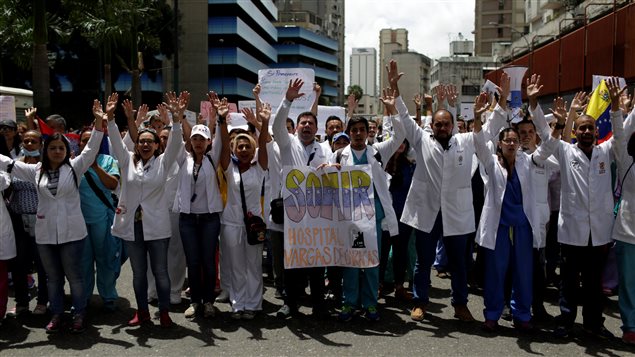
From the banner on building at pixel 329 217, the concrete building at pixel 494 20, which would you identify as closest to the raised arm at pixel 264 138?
the banner on building at pixel 329 217

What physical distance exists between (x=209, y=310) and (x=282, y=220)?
4.08ft

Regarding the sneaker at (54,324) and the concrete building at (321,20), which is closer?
the sneaker at (54,324)

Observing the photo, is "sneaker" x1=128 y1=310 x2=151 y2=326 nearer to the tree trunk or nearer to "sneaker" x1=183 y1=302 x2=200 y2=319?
"sneaker" x1=183 y1=302 x2=200 y2=319

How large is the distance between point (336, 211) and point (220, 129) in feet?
4.98

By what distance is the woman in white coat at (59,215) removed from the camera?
5793mm

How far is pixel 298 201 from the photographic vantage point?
21.2 ft

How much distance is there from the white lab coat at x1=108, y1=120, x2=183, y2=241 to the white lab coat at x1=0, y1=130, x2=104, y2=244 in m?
0.30

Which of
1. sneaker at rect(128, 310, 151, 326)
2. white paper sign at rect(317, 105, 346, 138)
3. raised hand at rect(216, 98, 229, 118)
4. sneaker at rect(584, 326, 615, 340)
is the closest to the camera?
sneaker at rect(584, 326, 615, 340)

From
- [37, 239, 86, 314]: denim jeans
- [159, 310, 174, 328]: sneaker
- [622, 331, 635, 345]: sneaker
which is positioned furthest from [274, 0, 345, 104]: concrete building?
[622, 331, 635, 345]: sneaker

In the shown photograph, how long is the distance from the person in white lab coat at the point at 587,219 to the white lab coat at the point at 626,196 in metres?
0.09

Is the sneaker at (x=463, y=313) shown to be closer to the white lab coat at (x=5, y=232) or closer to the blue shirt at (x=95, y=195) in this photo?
the blue shirt at (x=95, y=195)

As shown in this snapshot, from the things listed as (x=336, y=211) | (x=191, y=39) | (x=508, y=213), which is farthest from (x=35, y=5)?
(x=191, y=39)

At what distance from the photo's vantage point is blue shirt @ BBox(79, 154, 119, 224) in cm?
646

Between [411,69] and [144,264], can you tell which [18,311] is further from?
[411,69]
